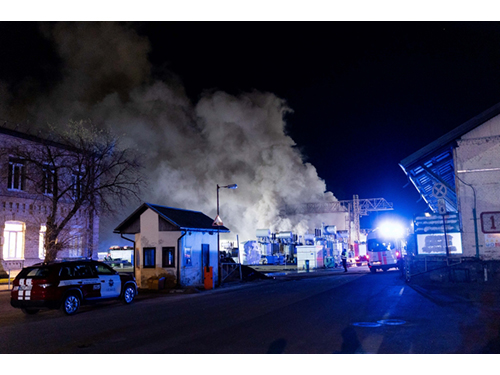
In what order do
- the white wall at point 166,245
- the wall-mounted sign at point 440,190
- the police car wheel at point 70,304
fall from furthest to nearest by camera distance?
1. the white wall at point 166,245
2. the wall-mounted sign at point 440,190
3. the police car wheel at point 70,304

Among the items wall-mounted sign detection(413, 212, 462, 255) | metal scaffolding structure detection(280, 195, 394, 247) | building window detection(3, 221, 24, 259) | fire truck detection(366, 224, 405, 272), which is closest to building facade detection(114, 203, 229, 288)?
wall-mounted sign detection(413, 212, 462, 255)

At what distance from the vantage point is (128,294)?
53.8 ft

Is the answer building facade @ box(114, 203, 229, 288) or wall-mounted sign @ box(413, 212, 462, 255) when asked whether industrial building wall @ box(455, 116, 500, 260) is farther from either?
building facade @ box(114, 203, 229, 288)

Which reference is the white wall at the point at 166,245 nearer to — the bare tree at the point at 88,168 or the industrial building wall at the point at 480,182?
the bare tree at the point at 88,168

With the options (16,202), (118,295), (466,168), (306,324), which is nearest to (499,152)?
(466,168)

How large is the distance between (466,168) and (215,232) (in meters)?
13.7

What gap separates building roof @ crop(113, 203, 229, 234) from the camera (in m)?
22.2

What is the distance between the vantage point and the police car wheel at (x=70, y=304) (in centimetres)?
1341

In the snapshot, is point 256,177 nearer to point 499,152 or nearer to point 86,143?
point 86,143

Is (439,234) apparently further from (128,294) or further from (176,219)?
(128,294)

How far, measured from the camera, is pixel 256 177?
7762 cm

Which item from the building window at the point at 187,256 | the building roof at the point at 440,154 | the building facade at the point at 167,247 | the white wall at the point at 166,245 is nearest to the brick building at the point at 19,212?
the building facade at the point at 167,247

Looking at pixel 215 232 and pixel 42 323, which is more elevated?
pixel 215 232

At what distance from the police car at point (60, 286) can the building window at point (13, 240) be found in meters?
18.6
